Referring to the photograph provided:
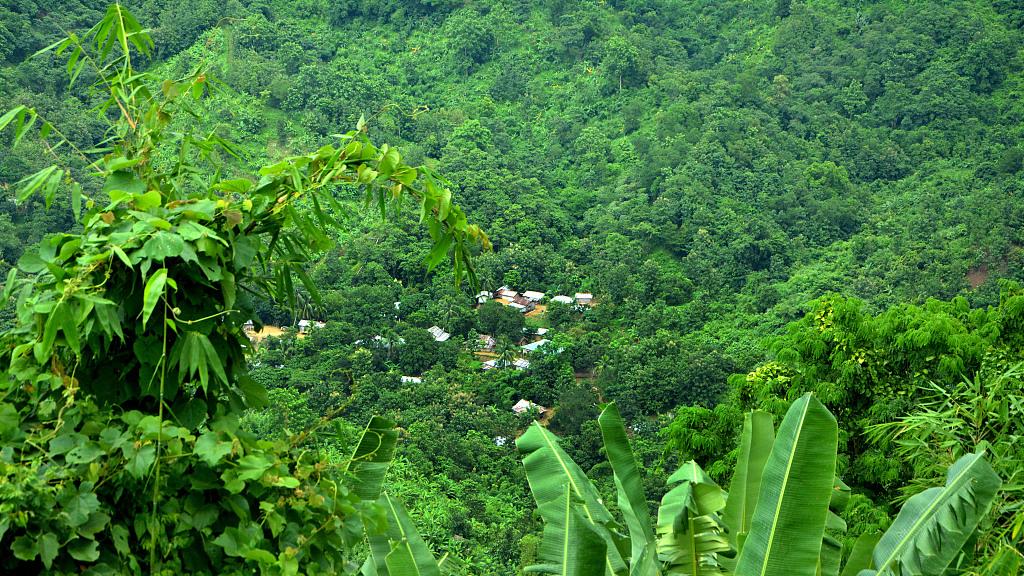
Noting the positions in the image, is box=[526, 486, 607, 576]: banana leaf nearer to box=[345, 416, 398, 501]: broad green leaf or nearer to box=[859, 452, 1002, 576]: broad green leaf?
box=[345, 416, 398, 501]: broad green leaf

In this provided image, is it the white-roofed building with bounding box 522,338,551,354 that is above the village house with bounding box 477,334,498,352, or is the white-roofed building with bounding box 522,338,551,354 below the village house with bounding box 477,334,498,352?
above

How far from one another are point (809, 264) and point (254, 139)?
583 inches

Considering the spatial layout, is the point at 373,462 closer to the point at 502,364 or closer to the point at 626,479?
the point at 626,479

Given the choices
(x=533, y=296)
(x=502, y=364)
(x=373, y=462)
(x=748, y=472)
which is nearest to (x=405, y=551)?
(x=373, y=462)

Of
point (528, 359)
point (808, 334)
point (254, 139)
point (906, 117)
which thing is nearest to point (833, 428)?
point (808, 334)

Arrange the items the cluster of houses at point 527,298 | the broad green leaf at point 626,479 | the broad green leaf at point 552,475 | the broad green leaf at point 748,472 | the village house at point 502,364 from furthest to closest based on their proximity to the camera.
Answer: the cluster of houses at point 527,298, the village house at point 502,364, the broad green leaf at point 748,472, the broad green leaf at point 626,479, the broad green leaf at point 552,475

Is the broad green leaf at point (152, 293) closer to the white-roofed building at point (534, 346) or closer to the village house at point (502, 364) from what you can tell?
the village house at point (502, 364)

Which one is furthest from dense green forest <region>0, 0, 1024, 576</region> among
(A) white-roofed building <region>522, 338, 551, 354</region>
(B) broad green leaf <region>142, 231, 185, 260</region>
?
(A) white-roofed building <region>522, 338, 551, 354</region>

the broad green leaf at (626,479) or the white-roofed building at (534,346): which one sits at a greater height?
the broad green leaf at (626,479)

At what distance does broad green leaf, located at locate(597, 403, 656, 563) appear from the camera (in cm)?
248

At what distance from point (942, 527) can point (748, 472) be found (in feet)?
1.80

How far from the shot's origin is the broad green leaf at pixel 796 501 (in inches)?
80.3

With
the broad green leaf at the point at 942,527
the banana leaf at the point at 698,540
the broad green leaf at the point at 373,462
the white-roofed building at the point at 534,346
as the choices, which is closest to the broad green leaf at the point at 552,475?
the banana leaf at the point at 698,540

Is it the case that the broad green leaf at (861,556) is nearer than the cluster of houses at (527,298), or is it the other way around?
the broad green leaf at (861,556)
